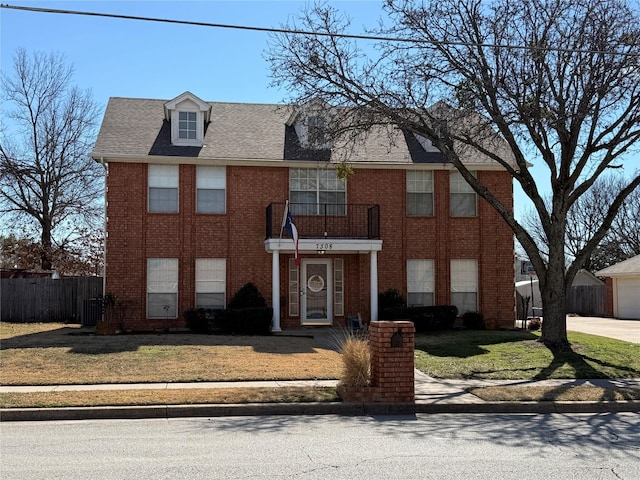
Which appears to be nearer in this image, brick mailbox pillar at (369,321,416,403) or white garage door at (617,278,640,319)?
brick mailbox pillar at (369,321,416,403)

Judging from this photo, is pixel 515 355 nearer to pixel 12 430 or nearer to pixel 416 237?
pixel 416 237

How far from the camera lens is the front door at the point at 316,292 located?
23219mm

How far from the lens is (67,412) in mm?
9930

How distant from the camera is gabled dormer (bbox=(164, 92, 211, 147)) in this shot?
23.2 meters

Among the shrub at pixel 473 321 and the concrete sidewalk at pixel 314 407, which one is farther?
the shrub at pixel 473 321

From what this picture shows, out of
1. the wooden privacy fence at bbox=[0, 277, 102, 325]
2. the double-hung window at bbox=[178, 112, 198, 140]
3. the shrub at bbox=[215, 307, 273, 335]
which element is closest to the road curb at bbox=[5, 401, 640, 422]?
the shrub at bbox=[215, 307, 273, 335]

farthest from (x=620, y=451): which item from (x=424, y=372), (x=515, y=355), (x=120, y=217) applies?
(x=120, y=217)

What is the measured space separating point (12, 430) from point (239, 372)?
504 centimetres

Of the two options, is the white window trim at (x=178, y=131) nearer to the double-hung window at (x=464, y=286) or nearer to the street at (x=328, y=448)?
the double-hung window at (x=464, y=286)

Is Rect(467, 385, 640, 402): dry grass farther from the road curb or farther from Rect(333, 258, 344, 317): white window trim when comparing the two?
Rect(333, 258, 344, 317): white window trim

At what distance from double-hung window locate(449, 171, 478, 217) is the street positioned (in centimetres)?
1405

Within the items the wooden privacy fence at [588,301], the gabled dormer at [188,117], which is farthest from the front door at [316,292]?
the wooden privacy fence at [588,301]

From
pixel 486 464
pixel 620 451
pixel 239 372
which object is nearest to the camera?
pixel 486 464

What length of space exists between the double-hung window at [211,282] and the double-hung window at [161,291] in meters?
0.77
